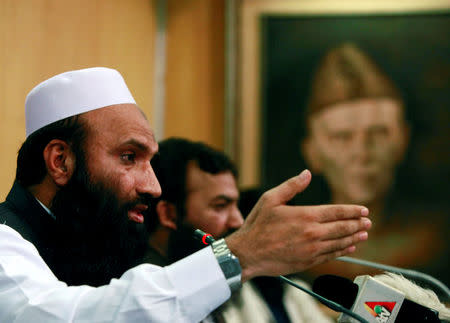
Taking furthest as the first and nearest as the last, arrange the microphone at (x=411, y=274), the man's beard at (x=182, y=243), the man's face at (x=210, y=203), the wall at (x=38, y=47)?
the man's face at (x=210, y=203) → the man's beard at (x=182, y=243) → the wall at (x=38, y=47) → the microphone at (x=411, y=274)

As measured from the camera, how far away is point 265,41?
318cm

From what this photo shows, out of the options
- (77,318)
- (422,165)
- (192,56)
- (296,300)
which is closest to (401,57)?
(422,165)

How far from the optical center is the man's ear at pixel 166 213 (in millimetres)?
2227

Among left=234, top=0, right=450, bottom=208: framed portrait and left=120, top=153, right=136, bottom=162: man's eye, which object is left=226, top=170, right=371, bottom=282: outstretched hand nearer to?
left=120, top=153, right=136, bottom=162: man's eye

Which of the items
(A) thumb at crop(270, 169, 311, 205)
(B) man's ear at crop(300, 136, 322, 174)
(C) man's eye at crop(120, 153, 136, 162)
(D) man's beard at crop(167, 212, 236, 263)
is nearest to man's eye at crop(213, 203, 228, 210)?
(D) man's beard at crop(167, 212, 236, 263)

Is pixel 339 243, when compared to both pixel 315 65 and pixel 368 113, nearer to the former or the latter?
pixel 368 113

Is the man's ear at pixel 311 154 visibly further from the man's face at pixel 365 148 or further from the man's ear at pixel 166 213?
the man's ear at pixel 166 213

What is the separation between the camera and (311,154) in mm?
3105

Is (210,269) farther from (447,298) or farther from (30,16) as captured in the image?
(30,16)

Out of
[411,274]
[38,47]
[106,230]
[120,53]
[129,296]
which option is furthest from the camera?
[120,53]

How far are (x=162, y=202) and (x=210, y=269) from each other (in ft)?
4.20

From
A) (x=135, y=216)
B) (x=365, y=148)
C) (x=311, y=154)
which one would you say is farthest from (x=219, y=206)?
(x=365, y=148)

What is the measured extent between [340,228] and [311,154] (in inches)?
85.5

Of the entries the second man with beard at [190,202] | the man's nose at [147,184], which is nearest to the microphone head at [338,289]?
the man's nose at [147,184]
